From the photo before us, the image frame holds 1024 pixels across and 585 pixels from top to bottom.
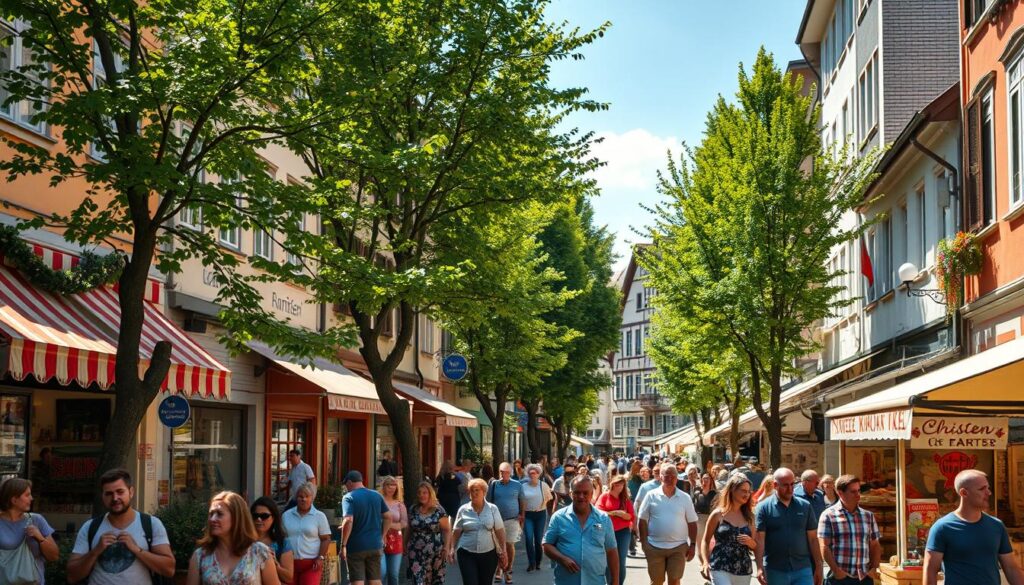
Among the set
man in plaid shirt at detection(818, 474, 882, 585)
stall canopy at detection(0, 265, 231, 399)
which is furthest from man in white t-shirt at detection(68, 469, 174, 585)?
man in plaid shirt at detection(818, 474, 882, 585)

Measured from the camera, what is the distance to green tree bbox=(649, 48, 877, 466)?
24.0 meters

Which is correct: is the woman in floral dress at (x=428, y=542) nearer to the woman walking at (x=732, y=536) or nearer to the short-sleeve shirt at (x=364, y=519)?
the short-sleeve shirt at (x=364, y=519)

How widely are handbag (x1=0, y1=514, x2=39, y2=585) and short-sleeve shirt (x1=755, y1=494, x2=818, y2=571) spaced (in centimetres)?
618

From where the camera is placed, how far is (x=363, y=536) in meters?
13.0

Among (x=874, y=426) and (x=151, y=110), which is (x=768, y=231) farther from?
(x=151, y=110)

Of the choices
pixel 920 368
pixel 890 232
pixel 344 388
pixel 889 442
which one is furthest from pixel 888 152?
pixel 344 388

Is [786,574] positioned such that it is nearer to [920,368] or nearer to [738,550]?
[738,550]

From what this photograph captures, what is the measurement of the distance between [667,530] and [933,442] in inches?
115

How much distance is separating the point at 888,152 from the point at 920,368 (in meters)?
5.61

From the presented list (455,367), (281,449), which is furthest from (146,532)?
(455,367)

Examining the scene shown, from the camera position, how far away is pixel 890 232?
2550 cm

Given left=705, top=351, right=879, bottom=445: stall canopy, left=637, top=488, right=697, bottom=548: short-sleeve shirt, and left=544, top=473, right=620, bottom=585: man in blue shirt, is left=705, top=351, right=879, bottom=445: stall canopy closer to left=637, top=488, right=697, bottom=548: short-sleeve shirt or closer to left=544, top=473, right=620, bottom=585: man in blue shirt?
left=637, top=488, right=697, bottom=548: short-sleeve shirt

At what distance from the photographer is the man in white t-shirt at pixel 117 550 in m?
7.57

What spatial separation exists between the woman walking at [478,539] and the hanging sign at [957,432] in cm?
437
